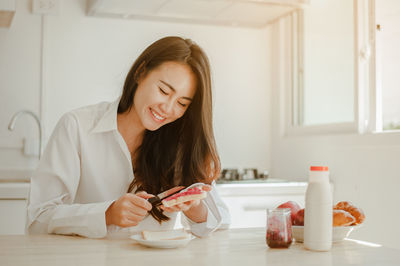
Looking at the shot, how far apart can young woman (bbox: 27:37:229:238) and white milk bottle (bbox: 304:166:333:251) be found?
0.35m

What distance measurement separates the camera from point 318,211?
1148 millimetres

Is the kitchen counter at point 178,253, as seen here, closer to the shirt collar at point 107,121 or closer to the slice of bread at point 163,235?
the slice of bread at point 163,235

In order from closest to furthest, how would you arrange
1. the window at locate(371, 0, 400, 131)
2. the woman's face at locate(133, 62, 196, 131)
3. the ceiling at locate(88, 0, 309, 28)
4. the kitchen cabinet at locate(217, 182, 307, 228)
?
the woman's face at locate(133, 62, 196, 131), the window at locate(371, 0, 400, 131), the kitchen cabinet at locate(217, 182, 307, 228), the ceiling at locate(88, 0, 309, 28)

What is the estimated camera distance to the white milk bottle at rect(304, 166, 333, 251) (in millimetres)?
1138

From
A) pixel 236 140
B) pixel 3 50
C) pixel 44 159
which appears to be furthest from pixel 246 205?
pixel 3 50

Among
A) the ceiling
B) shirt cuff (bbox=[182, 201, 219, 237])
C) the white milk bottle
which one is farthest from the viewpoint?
the ceiling

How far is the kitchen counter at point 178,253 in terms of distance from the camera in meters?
1.04

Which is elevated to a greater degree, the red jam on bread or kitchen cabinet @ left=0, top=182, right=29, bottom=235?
the red jam on bread

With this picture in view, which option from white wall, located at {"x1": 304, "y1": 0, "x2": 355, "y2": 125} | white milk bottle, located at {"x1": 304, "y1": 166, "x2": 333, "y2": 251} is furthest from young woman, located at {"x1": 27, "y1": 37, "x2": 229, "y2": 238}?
white wall, located at {"x1": 304, "y1": 0, "x2": 355, "y2": 125}

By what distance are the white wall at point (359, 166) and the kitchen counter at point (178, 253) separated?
44.3 inches

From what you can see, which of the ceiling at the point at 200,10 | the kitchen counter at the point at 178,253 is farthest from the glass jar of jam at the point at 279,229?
the ceiling at the point at 200,10

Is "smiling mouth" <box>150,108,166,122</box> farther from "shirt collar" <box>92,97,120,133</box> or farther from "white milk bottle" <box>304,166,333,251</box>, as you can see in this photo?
"white milk bottle" <box>304,166,333,251</box>

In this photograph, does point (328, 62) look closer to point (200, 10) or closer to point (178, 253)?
point (200, 10)

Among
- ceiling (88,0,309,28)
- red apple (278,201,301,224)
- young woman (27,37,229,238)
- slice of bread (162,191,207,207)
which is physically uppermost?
ceiling (88,0,309,28)
